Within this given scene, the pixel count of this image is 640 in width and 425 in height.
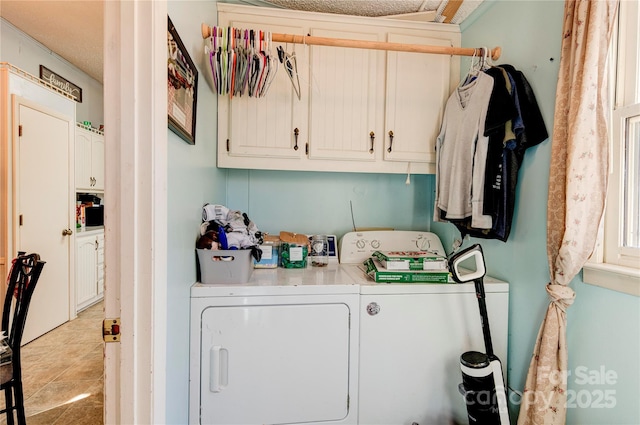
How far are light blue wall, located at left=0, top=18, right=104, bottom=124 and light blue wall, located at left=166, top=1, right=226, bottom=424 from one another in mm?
2882

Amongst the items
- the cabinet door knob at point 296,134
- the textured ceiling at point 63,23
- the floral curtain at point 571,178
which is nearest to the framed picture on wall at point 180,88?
the cabinet door knob at point 296,134

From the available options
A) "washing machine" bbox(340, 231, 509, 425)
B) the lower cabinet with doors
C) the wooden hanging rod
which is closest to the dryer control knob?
"washing machine" bbox(340, 231, 509, 425)

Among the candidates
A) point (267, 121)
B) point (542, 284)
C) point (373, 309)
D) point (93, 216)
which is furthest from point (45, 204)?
point (542, 284)

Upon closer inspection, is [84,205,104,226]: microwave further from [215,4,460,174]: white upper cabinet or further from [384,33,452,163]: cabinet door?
[384,33,452,163]: cabinet door

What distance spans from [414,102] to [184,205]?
4.83 ft

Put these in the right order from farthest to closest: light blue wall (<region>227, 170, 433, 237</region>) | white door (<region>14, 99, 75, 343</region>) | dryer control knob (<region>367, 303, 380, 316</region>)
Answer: white door (<region>14, 99, 75, 343</region>), light blue wall (<region>227, 170, 433, 237</region>), dryer control knob (<region>367, 303, 380, 316</region>)

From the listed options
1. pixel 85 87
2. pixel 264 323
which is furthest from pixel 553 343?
pixel 85 87

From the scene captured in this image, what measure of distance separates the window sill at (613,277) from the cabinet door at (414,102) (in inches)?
39.4

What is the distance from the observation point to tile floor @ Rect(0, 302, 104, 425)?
5.94 feet

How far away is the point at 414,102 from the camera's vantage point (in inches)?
73.7

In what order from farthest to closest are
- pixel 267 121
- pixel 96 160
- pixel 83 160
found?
1. pixel 96 160
2. pixel 83 160
3. pixel 267 121

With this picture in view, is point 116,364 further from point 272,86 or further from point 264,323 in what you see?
point 272,86

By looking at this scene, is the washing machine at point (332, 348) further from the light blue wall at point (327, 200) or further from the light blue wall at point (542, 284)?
the light blue wall at point (327, 200)

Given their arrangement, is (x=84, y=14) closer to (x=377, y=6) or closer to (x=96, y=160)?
(x=96, y=160)
